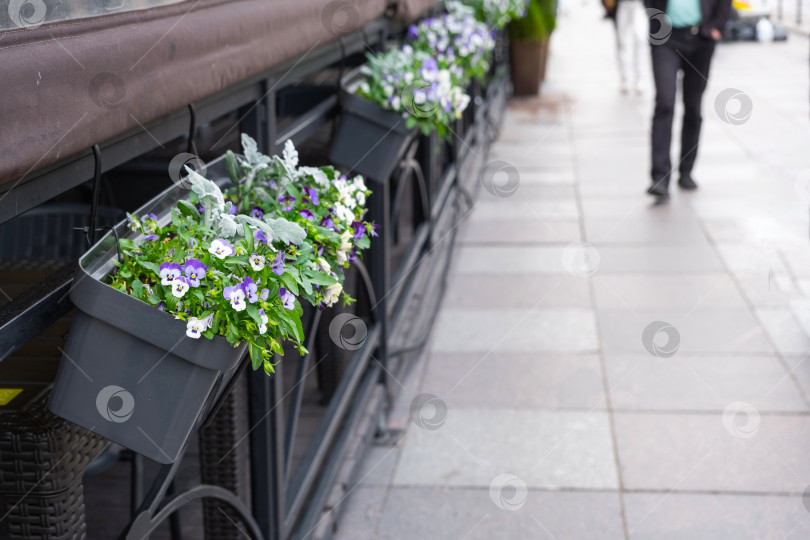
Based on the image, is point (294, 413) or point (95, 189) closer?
point (95, 189)

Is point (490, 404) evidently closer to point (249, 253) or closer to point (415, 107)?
point (415, 107)

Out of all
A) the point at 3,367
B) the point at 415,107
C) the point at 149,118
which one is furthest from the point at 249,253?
the point at 415,107

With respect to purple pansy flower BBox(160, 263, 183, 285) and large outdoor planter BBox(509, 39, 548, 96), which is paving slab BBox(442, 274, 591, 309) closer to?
purple pansy flower BBox(160, 263, 183, 285)

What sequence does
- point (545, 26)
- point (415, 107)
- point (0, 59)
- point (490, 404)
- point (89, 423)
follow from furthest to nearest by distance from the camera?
point (545, 26) → point (490, 404) → point (415, 107) → point (89, 423) → point (0, 59)

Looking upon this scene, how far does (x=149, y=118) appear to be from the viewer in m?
1.62

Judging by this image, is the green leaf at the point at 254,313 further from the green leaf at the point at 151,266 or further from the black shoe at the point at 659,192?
the black shoe at the point at 659,192

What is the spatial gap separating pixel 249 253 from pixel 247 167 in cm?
50

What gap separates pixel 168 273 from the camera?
1.39 meters

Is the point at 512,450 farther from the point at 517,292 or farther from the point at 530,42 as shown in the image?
the point at 530,42

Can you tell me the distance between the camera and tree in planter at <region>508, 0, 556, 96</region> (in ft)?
36.4

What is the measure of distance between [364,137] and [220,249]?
6.04 feet

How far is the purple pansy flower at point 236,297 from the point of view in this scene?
139 centimetres

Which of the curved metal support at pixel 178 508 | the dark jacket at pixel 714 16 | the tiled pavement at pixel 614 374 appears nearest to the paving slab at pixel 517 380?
the tiled pavement at pixel 614 374

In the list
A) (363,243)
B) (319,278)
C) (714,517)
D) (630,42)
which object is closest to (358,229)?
(363,243)
